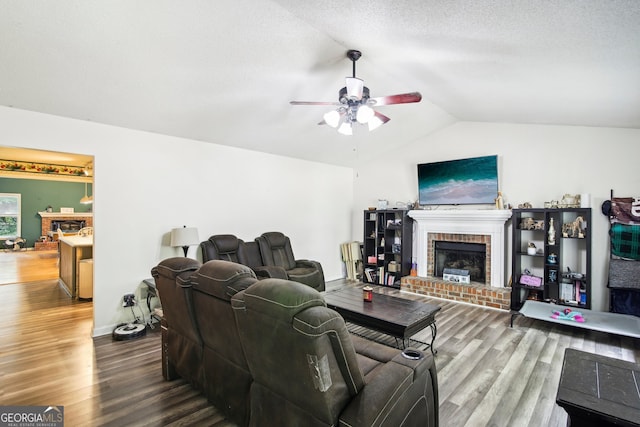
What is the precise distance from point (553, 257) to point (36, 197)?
46.3ft

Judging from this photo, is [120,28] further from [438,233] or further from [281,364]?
[438,233]

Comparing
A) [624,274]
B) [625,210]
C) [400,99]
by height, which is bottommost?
[624,274]

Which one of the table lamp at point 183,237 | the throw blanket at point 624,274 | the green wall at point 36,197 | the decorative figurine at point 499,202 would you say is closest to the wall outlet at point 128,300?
the table lamp at point 183,237

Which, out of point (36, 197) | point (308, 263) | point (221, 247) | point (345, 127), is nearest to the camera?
point (345, 127)

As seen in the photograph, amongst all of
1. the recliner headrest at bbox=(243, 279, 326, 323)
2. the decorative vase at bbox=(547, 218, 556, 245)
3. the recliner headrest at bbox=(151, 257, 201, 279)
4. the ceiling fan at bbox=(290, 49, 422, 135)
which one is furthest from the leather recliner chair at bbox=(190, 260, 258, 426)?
the decorative vase at bbox=(547, 218, 556, 245)

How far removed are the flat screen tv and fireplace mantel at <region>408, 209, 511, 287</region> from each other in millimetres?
243

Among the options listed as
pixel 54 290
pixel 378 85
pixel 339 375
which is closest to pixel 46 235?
pixel 54 290

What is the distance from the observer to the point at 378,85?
3914 mm

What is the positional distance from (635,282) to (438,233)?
2.63m

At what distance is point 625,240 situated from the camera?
12.9 feet

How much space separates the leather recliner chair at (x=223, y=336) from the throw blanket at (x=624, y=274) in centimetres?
473

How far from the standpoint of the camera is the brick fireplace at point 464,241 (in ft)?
16.1

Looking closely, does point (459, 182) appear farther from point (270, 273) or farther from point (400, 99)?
point (270, 273)

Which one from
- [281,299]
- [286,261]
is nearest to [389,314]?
[281,299]
